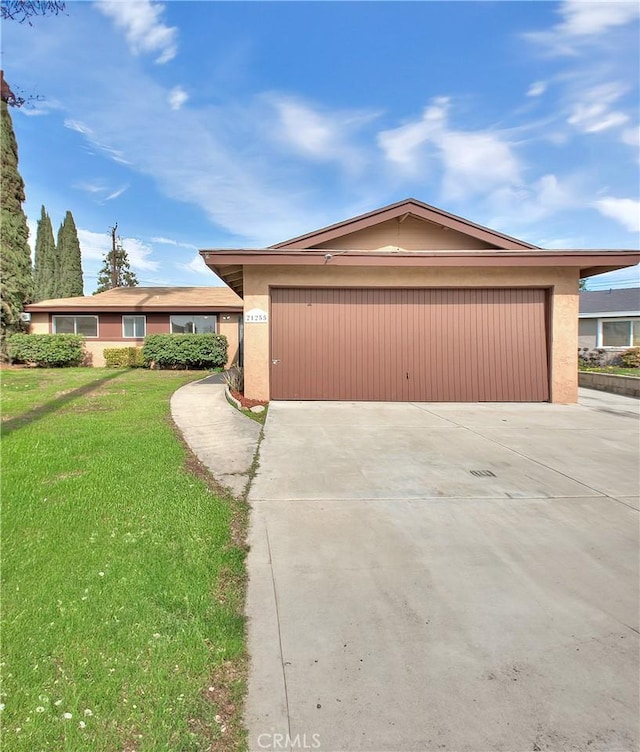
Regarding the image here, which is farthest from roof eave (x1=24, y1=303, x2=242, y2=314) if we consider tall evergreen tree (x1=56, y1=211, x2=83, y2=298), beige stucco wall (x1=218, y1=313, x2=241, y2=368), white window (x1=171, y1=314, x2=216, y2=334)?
tall evergreen tree (x1=56, y1=211, x2=83, y2=298)

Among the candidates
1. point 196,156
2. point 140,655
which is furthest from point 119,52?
point 140,655

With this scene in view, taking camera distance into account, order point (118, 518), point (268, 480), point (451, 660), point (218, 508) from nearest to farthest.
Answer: point (451, 660), point (118, 518), point (218, 508), point (268, 480)

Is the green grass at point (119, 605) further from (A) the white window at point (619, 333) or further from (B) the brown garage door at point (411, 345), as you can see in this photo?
(A) the white window at point (619, 333)

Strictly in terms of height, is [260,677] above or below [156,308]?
below

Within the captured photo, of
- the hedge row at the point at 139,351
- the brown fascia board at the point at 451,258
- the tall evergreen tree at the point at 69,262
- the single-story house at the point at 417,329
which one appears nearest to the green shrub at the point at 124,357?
the hedge row at the point at 139,351

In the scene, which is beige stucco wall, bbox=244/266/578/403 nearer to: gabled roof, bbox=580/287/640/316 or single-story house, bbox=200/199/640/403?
single-story house, bbox=200/199/640/403

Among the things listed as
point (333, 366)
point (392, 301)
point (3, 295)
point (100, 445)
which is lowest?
point (100, 445)

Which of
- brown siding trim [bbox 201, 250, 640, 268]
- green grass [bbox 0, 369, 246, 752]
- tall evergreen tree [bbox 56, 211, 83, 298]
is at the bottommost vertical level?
green grass [bbox 0, 369, 246, 752]

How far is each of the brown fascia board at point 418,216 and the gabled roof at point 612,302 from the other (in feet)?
48.0

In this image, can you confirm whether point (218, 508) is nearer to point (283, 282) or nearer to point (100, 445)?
point (100, 445)

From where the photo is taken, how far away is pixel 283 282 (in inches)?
369

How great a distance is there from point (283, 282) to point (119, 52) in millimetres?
6744

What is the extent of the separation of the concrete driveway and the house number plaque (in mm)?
4552

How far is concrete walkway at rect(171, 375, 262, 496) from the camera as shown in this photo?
15.9 feet
